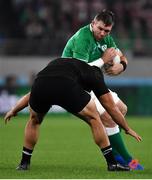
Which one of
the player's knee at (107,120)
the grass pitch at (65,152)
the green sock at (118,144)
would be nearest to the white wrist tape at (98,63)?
the player's knee at (107,120)

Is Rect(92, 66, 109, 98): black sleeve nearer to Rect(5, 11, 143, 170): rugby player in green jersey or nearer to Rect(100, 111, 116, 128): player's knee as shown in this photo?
Rect(5, 11, 143, 170): rugby player in green jersey

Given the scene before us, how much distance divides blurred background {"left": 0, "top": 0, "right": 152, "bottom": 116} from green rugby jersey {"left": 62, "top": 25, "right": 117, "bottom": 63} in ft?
42.5

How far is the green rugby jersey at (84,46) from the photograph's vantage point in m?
9.56

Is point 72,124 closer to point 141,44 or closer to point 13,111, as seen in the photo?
point 141,44

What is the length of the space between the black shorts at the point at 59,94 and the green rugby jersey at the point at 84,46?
384 mm

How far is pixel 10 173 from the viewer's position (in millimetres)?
9320

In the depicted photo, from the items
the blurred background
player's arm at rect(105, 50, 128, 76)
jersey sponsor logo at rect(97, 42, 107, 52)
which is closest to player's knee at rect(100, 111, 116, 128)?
player's arm at rect(105, 50, 128, 76)

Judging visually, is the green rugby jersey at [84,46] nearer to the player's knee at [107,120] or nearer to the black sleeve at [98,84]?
the black sleeve at [98,84]

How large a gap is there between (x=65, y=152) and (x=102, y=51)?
10.6 feet

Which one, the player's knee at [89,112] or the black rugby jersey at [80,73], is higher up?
the black rugby jersey at [80,73]

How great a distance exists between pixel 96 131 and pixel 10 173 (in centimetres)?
115

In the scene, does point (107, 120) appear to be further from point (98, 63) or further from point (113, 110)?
Result: point (98, 63)

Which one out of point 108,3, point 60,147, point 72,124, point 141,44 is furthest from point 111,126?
point 108,3

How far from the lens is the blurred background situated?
23969 millimetres
